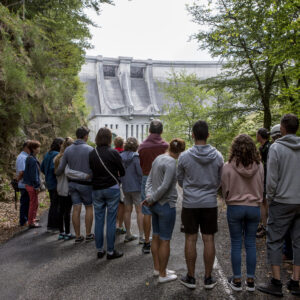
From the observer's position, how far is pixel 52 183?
501cm

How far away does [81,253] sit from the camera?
4.21 meters

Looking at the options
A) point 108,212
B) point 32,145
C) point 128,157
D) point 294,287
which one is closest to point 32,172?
point 32,145

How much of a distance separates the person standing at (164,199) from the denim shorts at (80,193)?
4.81ft

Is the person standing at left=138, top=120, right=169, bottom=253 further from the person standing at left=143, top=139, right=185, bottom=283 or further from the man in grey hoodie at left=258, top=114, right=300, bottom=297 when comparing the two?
the man in grey hoodie at left=258, top=114, right=300, bottom=297

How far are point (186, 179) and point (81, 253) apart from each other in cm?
209

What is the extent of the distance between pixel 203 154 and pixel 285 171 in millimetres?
857

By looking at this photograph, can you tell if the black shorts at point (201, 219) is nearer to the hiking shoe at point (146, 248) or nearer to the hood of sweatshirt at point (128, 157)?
the hiking shoe at point (146, 248)

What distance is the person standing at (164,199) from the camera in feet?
10.4

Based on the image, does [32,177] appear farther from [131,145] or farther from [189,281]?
[189,281]

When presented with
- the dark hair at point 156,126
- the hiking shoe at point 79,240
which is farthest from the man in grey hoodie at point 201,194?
the hiking shoe at point 79,240

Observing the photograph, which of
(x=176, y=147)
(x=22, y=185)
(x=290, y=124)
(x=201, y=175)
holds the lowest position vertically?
(x=22, y=185)

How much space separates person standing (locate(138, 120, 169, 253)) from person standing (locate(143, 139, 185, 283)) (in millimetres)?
850

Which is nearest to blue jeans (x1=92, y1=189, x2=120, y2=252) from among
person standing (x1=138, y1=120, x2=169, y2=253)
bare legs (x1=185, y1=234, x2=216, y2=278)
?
person standing (x1=138, y1=120, x2=169, y2=253)

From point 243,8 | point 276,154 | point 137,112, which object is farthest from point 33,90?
point 137,112
